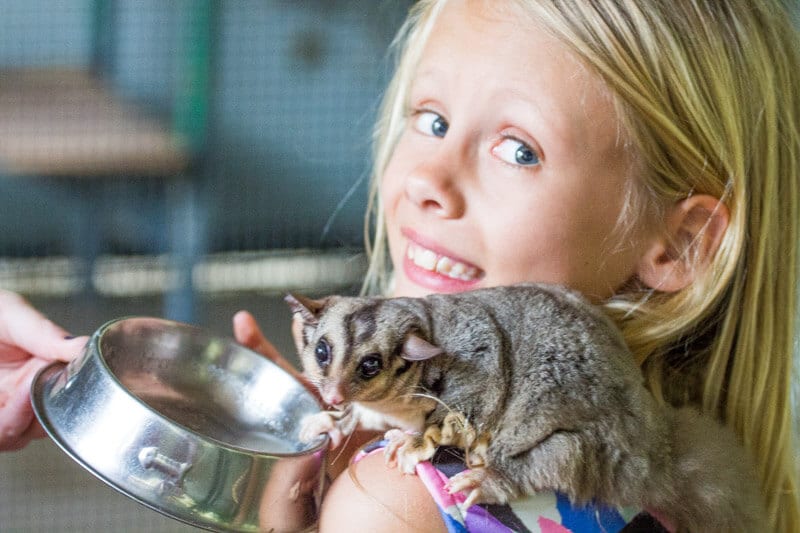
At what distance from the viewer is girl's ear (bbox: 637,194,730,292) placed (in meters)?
1.37

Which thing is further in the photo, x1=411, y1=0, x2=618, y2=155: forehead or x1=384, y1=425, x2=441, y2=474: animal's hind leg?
x1=411, y1=0, x2=618, y2=155: forehead

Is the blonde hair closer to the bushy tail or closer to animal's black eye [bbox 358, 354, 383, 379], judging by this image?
the bushy tail

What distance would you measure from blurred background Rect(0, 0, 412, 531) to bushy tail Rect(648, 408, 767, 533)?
2397mm

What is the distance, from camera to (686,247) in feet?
4.54

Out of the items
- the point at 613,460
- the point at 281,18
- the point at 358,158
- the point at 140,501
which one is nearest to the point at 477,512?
the point at 613,460

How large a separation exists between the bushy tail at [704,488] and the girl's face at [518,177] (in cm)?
25

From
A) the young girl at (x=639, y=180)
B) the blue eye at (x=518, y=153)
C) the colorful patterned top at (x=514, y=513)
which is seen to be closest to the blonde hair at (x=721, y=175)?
the young girl at (x=639, y=180)

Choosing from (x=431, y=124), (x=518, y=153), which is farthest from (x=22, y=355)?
(x=518, y=153)

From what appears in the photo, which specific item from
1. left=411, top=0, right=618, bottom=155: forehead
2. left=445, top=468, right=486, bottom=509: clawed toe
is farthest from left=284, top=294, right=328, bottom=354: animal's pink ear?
left=411, top=0, right=618, bottom=155: forehead

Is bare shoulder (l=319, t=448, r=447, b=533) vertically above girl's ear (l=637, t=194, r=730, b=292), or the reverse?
girl's ear (l=637, t=194, r=730, b=292)

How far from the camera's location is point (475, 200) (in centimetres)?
131

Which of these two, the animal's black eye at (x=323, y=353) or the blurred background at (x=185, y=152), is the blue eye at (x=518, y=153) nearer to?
the animal's black eye at (x=323, y=353)

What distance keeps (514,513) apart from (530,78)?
520mm

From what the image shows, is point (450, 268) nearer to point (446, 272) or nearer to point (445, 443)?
point (446, 272)
